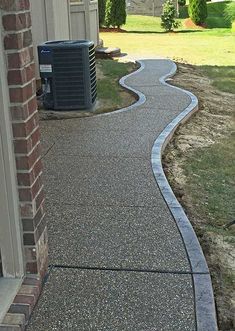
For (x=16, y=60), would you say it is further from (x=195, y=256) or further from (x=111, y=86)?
(x=111, y=86)

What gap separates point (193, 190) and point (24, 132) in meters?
2.74

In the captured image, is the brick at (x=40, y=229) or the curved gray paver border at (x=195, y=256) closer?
the curved gray paver border at (x=195, y=256)

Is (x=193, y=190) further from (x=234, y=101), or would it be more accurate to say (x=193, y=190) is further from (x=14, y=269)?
(x=234, y=101)

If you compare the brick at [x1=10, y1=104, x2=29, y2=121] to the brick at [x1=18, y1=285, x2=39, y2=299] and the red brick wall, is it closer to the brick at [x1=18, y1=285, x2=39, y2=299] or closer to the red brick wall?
the red brick wall

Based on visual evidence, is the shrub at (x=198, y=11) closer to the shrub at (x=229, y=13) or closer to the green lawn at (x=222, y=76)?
the shrub at (x=229, y=13)

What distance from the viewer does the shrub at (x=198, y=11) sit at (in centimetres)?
2542

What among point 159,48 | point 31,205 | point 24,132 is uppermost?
point 24,132

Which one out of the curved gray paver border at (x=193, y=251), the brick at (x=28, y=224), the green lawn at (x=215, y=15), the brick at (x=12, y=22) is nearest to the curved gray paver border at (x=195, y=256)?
the curved gray paver border at (x=193, y=251)

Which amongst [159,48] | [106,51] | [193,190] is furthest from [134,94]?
[159,48]

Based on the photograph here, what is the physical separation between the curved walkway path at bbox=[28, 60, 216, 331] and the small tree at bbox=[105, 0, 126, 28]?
51.4 ft

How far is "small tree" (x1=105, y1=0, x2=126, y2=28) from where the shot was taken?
69.9 feet

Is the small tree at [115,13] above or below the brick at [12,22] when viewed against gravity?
below

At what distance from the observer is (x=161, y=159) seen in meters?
6.04

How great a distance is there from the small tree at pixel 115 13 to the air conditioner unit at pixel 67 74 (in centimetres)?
1393
